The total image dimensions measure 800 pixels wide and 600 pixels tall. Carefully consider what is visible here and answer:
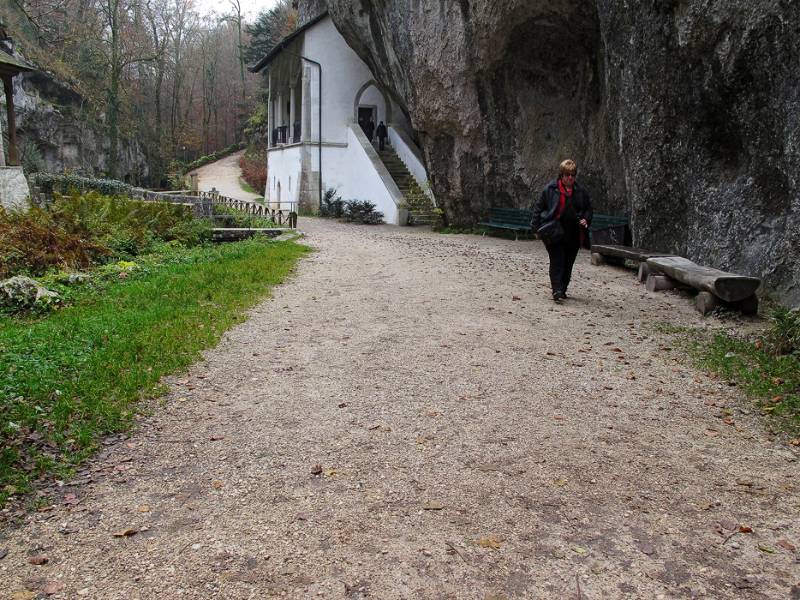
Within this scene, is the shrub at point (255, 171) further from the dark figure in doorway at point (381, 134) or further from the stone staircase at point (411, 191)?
the stone staircase at point (411, 191)

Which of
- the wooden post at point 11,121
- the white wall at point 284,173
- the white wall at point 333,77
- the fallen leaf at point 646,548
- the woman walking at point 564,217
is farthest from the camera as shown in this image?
the white wall at point 284,173

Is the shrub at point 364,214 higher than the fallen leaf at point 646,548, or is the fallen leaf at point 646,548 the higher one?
the shrub at point 364,214

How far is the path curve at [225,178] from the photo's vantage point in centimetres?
4034

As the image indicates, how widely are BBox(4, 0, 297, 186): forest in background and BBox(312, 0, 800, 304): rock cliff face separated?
16.5m

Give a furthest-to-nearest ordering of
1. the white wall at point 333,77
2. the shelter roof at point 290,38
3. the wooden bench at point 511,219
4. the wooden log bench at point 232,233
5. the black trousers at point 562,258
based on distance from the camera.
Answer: the white wall at point 333,77 → the shelter roof at point 290,38 → the wooden bench at point 511,219 → the wooden log bench at point 232,233 → the black trousers at point 562,258

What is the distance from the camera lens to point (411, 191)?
25203 millimetres

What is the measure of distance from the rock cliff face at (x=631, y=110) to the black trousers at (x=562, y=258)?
2335 millimetres

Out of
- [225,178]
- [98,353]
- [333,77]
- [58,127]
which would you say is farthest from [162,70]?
[98,353]

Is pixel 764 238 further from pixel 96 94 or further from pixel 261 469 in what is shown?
pixel 96 94

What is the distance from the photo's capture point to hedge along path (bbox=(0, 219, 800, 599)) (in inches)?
113

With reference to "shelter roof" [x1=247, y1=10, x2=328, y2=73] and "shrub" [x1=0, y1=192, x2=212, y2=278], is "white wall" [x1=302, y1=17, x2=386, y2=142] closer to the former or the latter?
"shelter roof" [x1=247, y1=10, x2=328, y2=73]

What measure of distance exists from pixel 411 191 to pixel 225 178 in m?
25.0

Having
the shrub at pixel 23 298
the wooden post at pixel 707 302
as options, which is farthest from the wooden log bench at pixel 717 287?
the shrub at pixel 23 298

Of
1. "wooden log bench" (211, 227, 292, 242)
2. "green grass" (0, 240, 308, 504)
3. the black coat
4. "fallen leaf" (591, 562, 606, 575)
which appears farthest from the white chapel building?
"fallen leaf" (591, 562, 606, 575)
